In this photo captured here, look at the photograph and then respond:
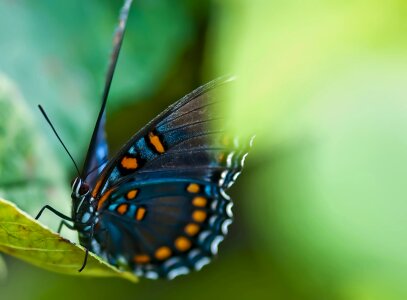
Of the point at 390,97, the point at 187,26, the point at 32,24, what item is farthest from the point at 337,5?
the point at 32,24

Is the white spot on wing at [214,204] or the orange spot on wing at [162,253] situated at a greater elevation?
the white spot on wing at [214,204]

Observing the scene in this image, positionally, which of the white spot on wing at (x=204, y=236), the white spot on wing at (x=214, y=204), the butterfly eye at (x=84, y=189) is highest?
the butterfly eye at (x=84, y=189)

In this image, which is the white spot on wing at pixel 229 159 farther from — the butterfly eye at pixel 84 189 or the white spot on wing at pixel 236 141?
the butterfly eye at pixel 84 189

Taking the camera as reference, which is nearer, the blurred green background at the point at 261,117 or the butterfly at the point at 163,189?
the blurred green background at the point at 261,117

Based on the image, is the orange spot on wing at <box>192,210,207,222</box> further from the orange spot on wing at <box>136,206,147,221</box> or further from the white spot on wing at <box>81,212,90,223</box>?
the white spot on wing at <box>81,212,90,223</box>

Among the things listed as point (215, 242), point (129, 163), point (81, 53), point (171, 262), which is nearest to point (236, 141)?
point (129, 163)

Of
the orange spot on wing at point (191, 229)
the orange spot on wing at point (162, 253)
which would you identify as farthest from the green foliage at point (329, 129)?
the orange spot on wing at point (162, 253)

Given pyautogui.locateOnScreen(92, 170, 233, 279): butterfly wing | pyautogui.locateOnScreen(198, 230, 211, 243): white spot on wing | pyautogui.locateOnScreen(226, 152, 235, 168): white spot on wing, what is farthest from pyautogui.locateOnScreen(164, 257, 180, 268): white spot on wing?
pyautogui.locateOnScreen(226, 152, 235, 168): white spot on wing
